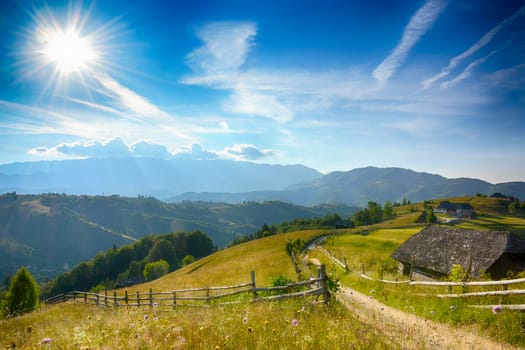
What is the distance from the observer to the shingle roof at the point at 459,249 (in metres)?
25.3

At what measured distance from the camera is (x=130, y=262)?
104625mm

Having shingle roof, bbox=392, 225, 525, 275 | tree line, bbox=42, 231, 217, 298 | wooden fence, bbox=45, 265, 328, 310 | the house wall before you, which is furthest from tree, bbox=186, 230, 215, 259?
the house wall

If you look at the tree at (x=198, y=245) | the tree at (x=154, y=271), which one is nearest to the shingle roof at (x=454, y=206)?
the tree at (x=198, y=245)

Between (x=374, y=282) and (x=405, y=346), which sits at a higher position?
(x=405, y=346)

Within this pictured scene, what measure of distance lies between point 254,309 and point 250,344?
3557 mm

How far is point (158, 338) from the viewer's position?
A: 224 inches

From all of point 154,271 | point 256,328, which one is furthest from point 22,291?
point 256,328

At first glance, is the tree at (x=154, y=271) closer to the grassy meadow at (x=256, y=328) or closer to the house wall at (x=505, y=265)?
the grassy meadow at (x=256, y=328)

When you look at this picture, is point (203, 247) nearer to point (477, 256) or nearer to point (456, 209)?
point (477, 256)

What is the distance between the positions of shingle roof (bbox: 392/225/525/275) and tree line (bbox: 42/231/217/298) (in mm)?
77180

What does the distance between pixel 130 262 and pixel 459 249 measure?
10948 cm

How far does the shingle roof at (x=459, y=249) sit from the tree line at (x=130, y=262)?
77180 millimetres

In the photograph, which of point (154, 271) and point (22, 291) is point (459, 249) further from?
point (154, 271)

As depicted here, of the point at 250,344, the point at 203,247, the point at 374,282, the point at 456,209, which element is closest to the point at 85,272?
the point at 203,247
